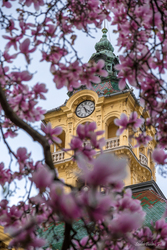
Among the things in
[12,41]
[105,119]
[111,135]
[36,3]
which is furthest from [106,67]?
[12,41]

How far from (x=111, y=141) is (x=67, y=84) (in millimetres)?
18782

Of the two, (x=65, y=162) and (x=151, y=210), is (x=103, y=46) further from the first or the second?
(x=151, y=210)

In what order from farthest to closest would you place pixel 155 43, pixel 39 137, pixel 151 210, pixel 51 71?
1. pixel 151 210
2. pixel 51 71
3. pixel 155 43
4. pixel 39 137

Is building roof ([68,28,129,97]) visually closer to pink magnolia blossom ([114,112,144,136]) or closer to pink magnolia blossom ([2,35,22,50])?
pink magnolia blossom ([2,35,22,50])

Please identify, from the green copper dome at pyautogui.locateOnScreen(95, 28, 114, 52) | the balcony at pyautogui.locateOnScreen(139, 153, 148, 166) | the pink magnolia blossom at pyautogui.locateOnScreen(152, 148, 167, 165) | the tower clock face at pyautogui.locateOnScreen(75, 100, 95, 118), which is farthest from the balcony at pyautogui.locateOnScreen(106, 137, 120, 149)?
the pink magnolia blossom at pyautogui.locateOnScreen(152, 148, 167, 165)

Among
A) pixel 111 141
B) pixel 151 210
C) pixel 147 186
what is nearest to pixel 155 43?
pixel 151 210

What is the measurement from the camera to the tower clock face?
24.3m

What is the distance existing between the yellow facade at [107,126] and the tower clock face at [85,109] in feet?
0.71

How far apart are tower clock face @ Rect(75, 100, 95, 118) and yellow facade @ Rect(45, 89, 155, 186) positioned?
22 centimetres

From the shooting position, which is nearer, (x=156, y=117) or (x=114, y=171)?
(x=114, y=171)

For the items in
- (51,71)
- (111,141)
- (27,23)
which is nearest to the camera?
(51,71)

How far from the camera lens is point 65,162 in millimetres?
22844

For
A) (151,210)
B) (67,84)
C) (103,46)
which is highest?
(103,46)

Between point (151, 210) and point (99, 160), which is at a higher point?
point (151, 210)
